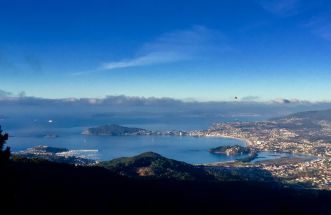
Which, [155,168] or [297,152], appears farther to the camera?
[297,152]

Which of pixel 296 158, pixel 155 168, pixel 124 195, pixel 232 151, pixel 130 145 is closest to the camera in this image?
pixel 124 195

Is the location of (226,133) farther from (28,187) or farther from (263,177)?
(28,187)

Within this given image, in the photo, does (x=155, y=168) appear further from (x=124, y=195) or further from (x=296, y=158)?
(x=296, y=158)

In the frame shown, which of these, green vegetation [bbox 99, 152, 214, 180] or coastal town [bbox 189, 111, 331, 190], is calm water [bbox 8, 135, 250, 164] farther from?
green vegetation [bbox 99, 152, 214, 180]

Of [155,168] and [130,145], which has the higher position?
[155,168]

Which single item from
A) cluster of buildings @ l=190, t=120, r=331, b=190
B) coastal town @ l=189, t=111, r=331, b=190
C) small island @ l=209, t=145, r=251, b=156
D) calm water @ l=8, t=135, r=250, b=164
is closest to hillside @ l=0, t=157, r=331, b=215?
coastal town @ l=189, t=111, r=331, b=190

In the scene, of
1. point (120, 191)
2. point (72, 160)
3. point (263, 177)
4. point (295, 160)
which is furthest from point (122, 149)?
point (120, 191)

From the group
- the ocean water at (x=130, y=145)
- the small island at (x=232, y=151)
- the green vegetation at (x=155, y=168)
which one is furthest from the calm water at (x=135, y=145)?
the green vegetation at (x=155, y=168)

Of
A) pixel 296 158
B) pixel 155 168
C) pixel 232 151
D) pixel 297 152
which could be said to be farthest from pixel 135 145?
pixel 155 168

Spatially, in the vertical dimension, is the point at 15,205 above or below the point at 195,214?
above
